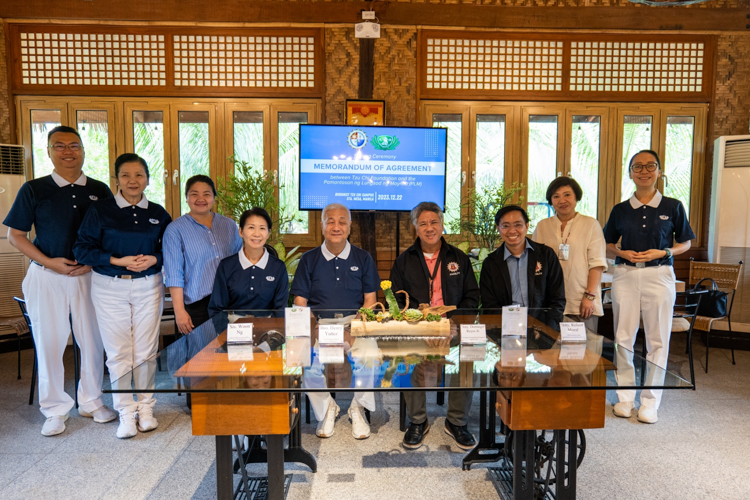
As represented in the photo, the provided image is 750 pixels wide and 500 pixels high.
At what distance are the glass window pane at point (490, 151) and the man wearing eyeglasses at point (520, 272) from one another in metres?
2.55

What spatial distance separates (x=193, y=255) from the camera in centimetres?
299

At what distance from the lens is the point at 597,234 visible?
3070mm

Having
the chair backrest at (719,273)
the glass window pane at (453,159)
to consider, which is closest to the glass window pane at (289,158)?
the glass window pane at (453,159)

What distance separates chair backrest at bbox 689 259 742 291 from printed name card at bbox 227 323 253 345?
4.55 m

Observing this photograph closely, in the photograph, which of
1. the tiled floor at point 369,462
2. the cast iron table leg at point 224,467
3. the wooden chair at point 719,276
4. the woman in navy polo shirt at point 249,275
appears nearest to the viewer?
the cast iron table leg at point 224,467

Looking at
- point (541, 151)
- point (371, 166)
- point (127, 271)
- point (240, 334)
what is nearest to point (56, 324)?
point (127, 271)

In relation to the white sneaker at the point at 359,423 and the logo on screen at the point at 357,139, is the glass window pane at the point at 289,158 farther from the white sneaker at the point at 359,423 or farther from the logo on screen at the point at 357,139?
the white sneaker at the point at 359,423

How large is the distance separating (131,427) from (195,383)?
176 cm

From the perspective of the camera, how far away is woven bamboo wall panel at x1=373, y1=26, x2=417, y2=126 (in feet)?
16.7

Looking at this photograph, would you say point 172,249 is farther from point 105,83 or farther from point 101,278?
point 105,83

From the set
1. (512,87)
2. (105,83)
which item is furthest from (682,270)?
(105,83)

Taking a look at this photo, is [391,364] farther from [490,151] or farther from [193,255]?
[490,151]

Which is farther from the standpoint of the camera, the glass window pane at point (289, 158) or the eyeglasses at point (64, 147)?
the glass window pane at point (289, 158)

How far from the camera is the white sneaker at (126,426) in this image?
115 inches
